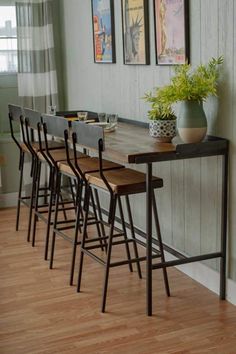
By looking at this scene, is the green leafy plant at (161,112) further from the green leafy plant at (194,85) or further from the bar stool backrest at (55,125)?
the bar stool backrest at (55,125)

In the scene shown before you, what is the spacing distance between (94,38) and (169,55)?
50.3 inches

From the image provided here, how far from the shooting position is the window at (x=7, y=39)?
17.6ft

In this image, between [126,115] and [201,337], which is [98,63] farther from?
[201,337]

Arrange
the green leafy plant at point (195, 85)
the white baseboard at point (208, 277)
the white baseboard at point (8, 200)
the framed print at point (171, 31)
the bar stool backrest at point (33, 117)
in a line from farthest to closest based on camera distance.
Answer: the white baseboard at point (8, 200), the bar stool backrest at point (33, 117), the framed print at point (171, 31), the white baseboard at point (208, 277), the green leafy plant at point (195, 85)

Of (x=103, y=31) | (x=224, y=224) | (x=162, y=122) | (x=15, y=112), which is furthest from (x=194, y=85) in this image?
(x=15, y=112)

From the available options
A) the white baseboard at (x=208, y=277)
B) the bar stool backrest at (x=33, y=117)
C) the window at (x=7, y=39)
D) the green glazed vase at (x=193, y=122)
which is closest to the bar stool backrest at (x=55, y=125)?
the bar stool backrest at (x=33, y=117)

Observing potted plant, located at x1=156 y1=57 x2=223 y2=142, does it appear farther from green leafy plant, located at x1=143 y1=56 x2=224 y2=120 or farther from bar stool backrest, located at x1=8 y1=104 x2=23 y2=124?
bar stool backrest, located at x1=8 y1=104 x2=23 y2=124

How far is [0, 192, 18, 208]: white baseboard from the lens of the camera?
18.3 ft

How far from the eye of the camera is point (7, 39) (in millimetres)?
5387

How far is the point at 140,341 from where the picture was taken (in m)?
2.82

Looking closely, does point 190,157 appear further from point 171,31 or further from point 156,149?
point 171,31

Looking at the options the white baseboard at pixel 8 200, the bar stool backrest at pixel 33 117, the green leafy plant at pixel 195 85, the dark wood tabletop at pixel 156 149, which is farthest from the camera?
the white baseboard at pixel 8 200

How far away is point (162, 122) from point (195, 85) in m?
0.31

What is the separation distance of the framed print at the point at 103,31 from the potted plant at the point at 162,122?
3.88 feet
